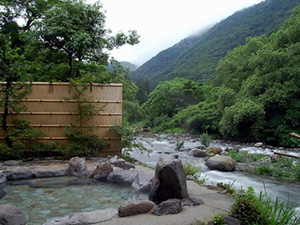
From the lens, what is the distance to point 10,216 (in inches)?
123

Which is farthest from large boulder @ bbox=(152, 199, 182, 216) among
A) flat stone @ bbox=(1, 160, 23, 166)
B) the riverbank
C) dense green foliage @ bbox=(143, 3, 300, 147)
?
dense green foliage @ bbox=(143, 3, 300, 147)

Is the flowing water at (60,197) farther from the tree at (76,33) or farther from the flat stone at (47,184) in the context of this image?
the tree at (76,33)

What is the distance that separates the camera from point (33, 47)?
878 centimetres

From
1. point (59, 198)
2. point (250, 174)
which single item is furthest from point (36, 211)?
point (250, 174)

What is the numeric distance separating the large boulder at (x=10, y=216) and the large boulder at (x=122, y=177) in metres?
2.46

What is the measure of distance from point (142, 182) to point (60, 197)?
1.46 meters

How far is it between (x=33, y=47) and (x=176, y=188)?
23.5 ft

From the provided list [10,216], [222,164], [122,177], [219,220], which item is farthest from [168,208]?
[222,164]

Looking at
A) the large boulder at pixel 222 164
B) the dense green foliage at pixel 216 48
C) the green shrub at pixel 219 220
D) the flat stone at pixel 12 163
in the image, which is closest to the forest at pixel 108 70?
the flat stone at pixel 12 163

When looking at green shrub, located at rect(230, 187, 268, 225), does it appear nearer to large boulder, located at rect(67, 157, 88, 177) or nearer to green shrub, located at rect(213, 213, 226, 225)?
green shrub, located at rect(213, 213, 226, 225)

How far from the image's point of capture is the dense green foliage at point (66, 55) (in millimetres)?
7336

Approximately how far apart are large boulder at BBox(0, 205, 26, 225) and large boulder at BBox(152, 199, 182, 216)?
1.61 meters

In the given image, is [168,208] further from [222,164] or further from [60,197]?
[222,164]

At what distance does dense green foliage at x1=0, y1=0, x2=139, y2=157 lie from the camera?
24.1ft
